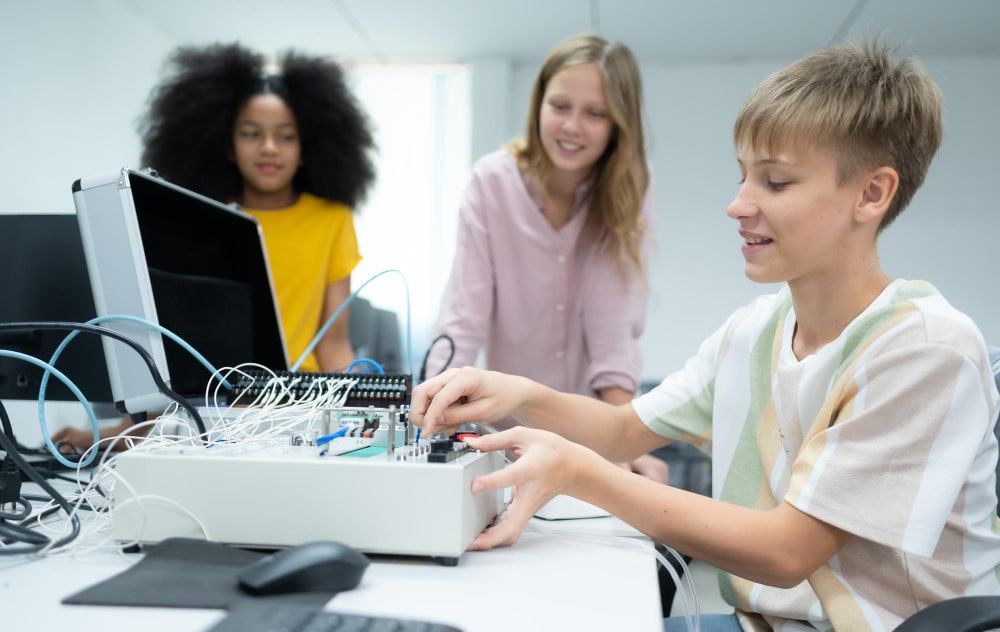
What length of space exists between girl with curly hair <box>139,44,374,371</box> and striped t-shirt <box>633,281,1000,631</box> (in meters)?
1.06

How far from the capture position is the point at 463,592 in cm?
59

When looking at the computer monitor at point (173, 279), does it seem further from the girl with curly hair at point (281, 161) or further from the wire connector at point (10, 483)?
the girl with curly hair at point (281, 161)

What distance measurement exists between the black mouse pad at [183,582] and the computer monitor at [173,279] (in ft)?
1.08

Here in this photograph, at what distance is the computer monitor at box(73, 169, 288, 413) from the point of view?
91 cm

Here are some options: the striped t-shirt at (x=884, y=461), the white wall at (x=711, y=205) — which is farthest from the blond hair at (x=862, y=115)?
the white wall at (x=711, y=205)

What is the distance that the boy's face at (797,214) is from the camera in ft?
2.91

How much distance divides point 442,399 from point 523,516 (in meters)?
0.17

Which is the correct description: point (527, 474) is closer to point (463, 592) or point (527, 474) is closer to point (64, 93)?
point (463, 592)

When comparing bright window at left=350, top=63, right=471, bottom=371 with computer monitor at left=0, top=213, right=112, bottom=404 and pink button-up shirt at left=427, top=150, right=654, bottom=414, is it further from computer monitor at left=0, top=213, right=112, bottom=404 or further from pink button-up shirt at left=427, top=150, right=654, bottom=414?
computer monitor at left=0, top=213, right=112, bottom=404

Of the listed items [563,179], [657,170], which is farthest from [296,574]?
[657,170]

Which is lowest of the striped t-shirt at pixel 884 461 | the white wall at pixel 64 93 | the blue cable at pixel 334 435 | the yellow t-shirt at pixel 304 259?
the striped t-shirt at pixel 884 461

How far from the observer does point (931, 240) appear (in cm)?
393

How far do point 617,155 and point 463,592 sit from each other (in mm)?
1355

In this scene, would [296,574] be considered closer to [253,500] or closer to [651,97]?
[253,500]
